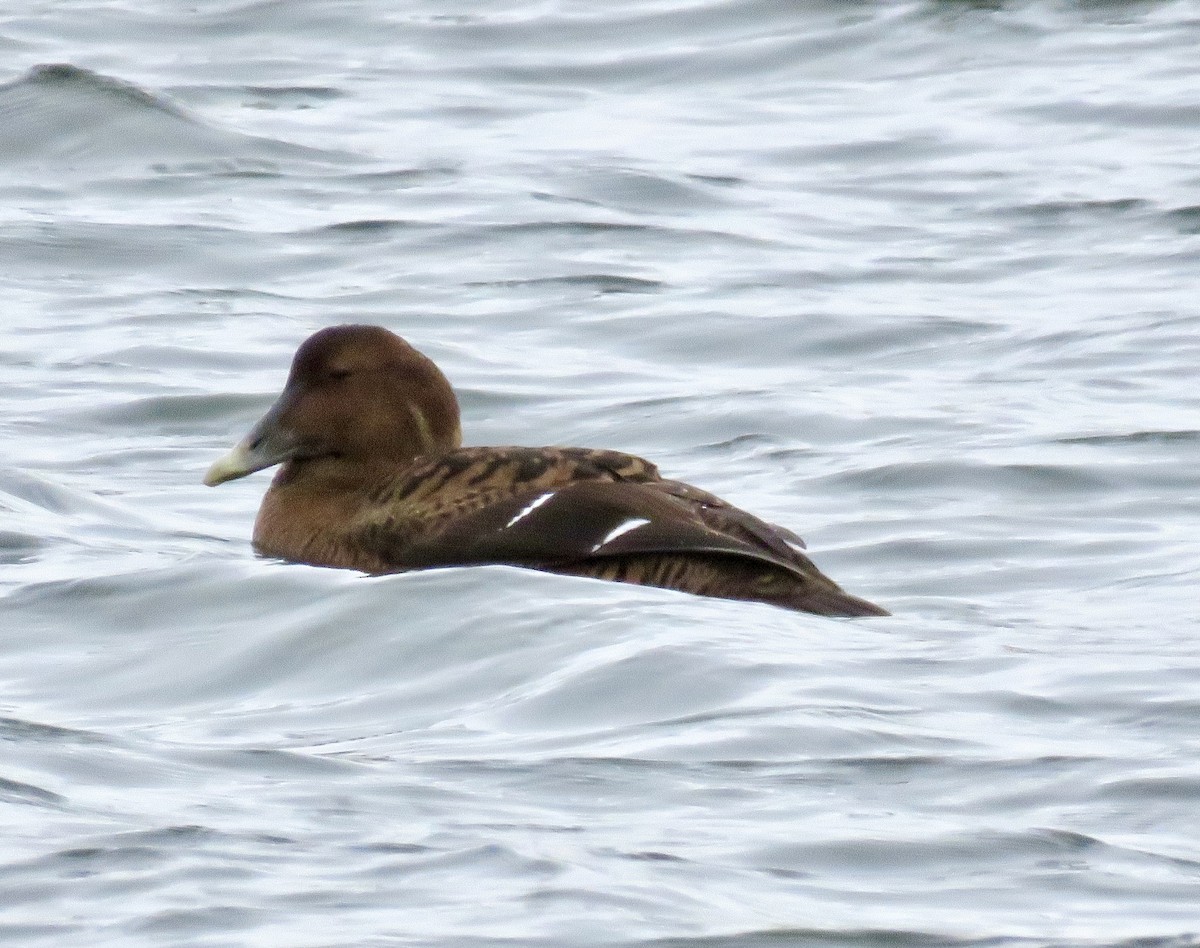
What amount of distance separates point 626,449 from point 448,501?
93.7 inches

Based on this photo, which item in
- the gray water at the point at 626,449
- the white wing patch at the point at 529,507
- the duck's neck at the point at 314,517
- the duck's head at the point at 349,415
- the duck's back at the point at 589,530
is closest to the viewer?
the gray water at the point at 626,449

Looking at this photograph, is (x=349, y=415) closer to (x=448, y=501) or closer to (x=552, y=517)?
(x=448, y=501)

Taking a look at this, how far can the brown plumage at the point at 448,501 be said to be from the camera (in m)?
7.04

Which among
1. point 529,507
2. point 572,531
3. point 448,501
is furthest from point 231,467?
point 572,531

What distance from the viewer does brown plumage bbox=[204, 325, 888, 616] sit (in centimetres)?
704

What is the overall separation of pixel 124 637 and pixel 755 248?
671cm

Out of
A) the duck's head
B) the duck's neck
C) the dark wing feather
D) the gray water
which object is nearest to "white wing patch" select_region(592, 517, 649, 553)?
the dark wing feather

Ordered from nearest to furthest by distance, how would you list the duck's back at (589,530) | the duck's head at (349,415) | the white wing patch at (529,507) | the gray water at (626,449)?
the gray water at (626,449), the duck's back at (589,530), the white wing patch at (529,507), the duck's head at (349,415)

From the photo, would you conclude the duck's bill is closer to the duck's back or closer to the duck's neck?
the duck's neck

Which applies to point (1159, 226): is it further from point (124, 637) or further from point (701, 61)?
point (124, 637)

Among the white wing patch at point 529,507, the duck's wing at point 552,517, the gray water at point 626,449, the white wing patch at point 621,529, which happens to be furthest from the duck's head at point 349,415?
the white wing patch at point 621,529

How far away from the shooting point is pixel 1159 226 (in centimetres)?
1312

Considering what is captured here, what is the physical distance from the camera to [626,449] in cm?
962

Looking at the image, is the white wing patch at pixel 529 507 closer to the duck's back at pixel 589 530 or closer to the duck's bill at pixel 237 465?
the duck's back at pixel 589 530
